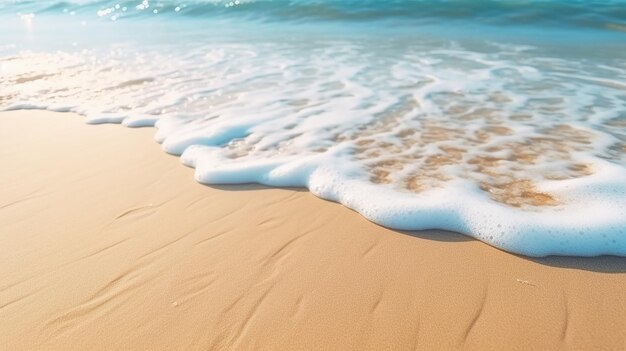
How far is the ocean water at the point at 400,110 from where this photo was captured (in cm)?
209

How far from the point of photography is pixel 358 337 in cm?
141

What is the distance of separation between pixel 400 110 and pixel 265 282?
7.75ft

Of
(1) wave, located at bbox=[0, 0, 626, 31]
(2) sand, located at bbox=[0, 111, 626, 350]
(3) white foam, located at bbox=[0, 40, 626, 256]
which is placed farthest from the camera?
(1) wave, located at bbox=[0, 0, 626, 31]

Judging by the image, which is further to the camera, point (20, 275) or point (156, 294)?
point (20, 275)

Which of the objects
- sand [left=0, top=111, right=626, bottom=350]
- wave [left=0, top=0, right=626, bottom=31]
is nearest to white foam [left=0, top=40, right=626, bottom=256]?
sand [left=0, top=111, right=626, bottom=350]

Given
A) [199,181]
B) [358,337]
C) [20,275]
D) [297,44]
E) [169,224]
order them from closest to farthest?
[358,337]
[20,275]
[169,224]
[199,181]
[297,44]

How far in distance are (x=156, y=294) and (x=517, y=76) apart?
458 centimetres

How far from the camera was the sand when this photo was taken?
4.68 feet

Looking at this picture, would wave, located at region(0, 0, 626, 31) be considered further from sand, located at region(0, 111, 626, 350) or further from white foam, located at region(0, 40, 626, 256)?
sand, located at region(0, 111, 626, 350)

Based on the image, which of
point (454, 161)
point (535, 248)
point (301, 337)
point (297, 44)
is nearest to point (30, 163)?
point (301, 337)

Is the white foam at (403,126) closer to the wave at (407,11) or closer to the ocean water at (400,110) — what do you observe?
the ocean water at (400,110)

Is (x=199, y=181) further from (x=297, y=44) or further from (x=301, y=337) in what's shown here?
(x=297, y=44)

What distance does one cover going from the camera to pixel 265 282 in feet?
5.49

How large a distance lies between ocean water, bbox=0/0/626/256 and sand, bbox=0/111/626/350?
193 millimetres
